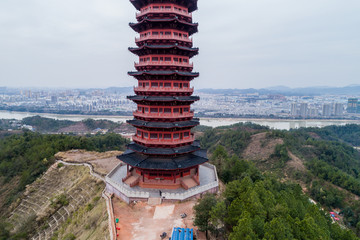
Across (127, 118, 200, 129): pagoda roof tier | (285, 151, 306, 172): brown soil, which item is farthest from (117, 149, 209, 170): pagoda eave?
(285, 151, 306, 172): brown soil

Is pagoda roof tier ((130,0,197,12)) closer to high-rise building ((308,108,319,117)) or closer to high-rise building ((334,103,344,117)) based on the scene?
high-rise building ((308,108,319,117))

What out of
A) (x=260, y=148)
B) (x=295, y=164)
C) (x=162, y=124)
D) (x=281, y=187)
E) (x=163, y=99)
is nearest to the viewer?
(x=163, y=99)

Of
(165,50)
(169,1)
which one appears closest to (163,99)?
(165,50)

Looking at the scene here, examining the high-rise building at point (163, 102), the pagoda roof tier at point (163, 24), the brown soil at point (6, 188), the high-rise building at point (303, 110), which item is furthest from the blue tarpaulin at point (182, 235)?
the high-rise building at point (303, 110)

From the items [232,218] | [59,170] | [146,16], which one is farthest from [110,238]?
[59,170]

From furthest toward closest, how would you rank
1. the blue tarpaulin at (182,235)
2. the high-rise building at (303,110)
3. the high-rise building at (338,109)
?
the high-rise building at (303,110) → the high-rise building at (338,109) → the blue tarpaulin at (182,235)

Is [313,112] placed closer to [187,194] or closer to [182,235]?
[187,194]

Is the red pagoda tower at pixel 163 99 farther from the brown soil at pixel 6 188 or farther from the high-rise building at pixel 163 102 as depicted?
the brown soil at pixel 6 188
